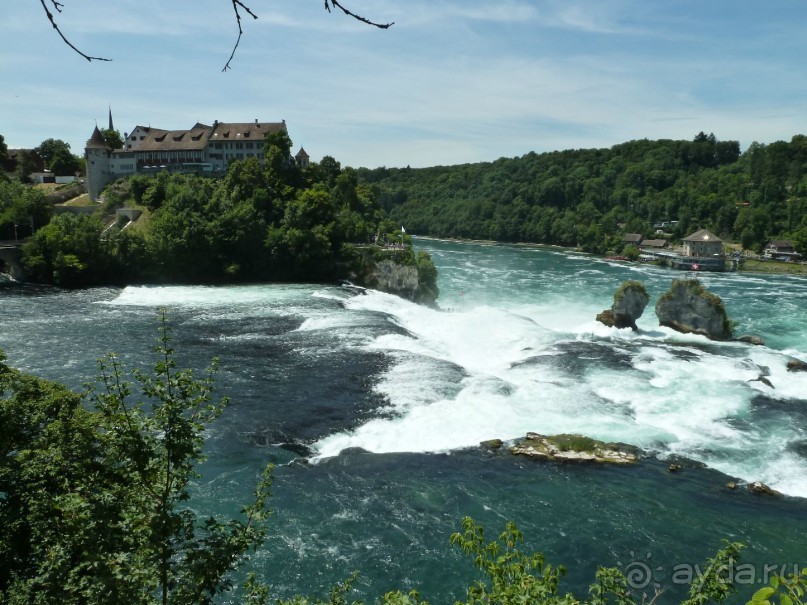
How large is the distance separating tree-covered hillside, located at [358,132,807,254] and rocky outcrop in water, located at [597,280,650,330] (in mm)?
64501

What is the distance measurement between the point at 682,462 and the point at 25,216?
61676mm

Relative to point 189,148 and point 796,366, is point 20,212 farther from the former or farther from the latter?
point 796,366

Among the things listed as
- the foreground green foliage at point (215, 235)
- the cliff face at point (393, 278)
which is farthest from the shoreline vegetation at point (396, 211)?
the cliff face at point (393, 278)

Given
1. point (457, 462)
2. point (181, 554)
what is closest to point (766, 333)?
point (457, 462)

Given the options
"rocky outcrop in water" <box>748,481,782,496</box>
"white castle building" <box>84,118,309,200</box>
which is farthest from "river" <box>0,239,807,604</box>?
"white castle building" <box>84,118,309,200</box>

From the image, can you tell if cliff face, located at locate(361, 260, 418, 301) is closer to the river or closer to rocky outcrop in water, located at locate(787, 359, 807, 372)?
the river

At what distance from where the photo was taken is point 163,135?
81.6 meters

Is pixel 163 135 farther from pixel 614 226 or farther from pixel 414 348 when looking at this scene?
pixel 614 226

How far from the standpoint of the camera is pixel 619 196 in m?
136

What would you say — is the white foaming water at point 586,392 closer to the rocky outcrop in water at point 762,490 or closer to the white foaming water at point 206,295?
the rocky outcrop in water at point 762,490

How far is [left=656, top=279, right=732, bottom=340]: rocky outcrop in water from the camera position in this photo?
1634 inches

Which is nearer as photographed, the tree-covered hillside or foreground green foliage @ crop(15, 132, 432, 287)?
foreground green foliage @ crop(15, 132, 432, 287)

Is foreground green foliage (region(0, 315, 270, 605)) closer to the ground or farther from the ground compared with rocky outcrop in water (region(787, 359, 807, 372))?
farther from the ground

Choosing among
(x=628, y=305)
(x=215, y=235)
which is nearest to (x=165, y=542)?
(x=628, y=305)
